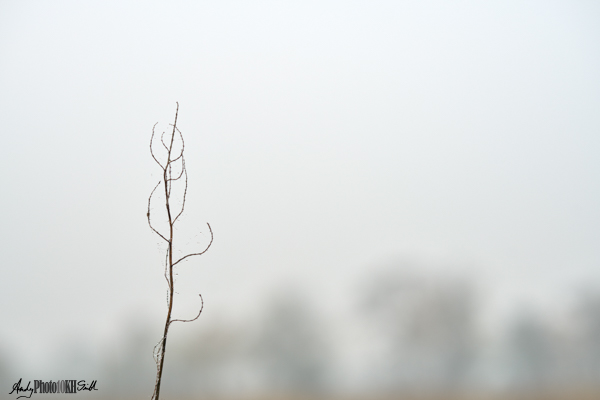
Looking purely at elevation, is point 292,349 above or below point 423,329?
below

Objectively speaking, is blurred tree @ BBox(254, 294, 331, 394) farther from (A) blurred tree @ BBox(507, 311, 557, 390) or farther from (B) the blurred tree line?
(A) blurred tree @ BBox(507, 311, 557, 390)

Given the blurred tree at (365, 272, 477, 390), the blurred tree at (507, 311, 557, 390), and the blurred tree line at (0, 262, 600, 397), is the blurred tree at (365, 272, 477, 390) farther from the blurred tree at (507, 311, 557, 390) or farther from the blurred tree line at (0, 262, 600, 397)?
the blurred tree at (507, 311, 557, 390)

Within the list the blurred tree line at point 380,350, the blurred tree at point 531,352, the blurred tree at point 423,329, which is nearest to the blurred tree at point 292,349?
the blurred tree line at point 380,350

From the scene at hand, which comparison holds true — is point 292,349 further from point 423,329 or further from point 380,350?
point 423,329

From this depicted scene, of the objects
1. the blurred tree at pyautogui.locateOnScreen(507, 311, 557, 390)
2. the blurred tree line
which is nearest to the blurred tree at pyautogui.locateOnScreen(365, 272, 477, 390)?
the blurred tree line

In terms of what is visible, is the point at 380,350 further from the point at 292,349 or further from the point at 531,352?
the point at 531,352

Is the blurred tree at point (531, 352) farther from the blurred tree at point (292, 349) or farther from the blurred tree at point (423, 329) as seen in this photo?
the blurred tree at point (292, 349)

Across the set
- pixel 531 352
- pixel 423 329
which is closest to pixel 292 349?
pixel 423 329

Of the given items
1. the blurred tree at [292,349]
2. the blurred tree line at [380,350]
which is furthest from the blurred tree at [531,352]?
the blurred tree at [292,349]

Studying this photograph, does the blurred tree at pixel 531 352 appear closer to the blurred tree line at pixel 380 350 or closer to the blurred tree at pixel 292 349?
the blurred tree line at pixel 380 350

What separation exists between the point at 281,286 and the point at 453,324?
69 cm

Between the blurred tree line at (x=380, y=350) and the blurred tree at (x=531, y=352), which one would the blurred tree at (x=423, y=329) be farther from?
the blurred tree at (x=531, y=352)

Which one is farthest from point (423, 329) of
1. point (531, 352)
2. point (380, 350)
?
point (531, 352)

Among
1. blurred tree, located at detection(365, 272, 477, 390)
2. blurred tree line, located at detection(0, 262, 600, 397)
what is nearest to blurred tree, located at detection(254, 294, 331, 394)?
blurred tree line, located at detection(0, 262, 600, 397)
